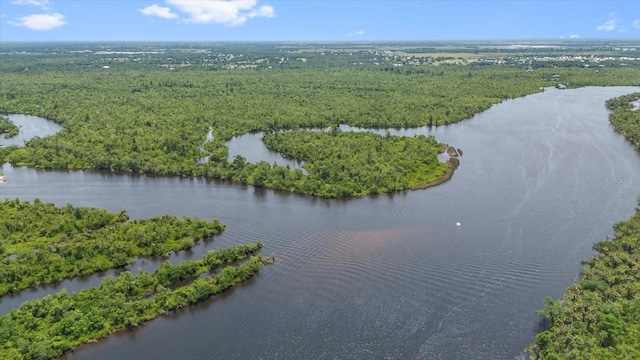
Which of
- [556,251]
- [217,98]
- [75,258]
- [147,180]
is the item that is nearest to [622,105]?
[556,251]

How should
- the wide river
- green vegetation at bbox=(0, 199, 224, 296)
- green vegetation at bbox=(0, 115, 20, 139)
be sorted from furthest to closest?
green vegetation at bbox=(0, 115, 20, 139) < green vegetation at bbox=(0, 199, 224, 296) < the wide river

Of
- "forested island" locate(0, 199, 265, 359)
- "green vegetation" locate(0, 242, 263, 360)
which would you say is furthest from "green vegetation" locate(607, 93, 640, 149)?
"green vegetation" locate(0, 242, 263, 360)

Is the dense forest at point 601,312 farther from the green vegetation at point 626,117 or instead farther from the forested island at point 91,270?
the green vegetation at point 626,117

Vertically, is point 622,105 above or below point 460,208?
above

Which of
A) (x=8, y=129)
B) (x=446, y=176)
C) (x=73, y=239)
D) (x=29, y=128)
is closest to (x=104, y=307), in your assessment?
(x=73, y=239)

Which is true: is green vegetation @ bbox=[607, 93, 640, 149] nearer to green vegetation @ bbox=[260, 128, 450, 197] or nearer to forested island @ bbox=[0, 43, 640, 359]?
forested island @ bbox=[0, 43, 640, 359]

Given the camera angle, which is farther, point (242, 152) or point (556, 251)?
point (242, 152)

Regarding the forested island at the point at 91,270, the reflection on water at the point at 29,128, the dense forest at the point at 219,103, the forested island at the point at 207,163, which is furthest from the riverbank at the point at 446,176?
the reflection on water at the point at 29,128

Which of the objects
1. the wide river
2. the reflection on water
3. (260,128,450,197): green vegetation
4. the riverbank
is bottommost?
the wide river

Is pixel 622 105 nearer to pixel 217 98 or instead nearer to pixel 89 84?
pixel 217 98
